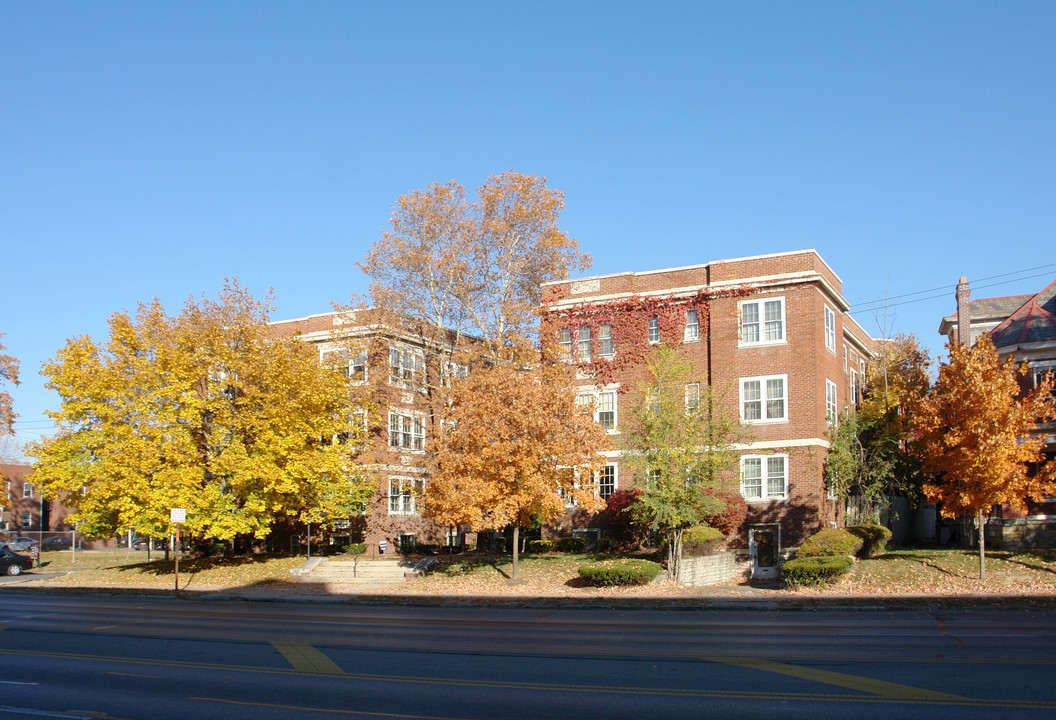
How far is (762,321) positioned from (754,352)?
133 cm

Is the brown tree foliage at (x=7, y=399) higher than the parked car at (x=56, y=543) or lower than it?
higher

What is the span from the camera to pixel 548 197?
44.7 m

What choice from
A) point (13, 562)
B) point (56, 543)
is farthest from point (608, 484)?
point (56, 543)

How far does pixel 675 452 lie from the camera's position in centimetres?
3000

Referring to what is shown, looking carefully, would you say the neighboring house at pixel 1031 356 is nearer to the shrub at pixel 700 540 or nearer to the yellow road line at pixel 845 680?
the shrub at pixel 700 540

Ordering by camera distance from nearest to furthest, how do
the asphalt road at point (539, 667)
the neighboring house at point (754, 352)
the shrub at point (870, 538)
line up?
the asphalt road at point (539, 667) → the shrub at point (870, 538) → the neighboring house at point (754, 352)

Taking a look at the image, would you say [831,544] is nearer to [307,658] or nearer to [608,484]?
[608,484]

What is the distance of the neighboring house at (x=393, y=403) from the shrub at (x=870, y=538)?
62.0ft

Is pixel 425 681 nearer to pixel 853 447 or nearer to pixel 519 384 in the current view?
pixel 519 384

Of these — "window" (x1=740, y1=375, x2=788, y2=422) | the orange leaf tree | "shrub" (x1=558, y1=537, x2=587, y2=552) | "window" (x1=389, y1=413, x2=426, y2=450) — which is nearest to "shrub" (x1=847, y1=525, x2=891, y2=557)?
the orange leaf tree

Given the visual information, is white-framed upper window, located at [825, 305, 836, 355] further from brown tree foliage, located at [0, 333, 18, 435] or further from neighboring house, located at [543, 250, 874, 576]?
brown tree foliage, located at [0, 333, 18, 435]

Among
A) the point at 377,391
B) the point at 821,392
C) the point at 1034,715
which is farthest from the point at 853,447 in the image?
the point at 1034,715

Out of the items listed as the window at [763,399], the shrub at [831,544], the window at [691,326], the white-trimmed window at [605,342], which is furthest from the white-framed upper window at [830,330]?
the shrub at [831,544]

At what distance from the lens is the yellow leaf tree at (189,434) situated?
34.4 meters
